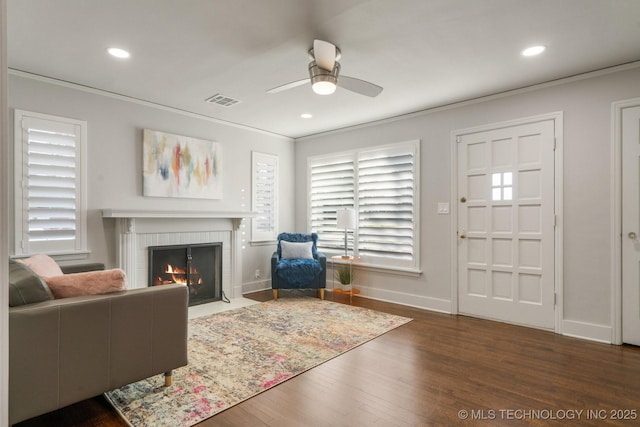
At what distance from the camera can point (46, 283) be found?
6.57 feet

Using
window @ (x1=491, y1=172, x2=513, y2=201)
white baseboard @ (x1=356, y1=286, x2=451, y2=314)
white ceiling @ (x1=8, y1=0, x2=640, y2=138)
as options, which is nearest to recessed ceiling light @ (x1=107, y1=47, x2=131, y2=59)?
white ceiling @ (x1=8, y1=0, x2=640, y2=138)

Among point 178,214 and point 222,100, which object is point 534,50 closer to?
point 222,100

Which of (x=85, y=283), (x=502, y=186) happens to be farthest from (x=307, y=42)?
(x=502, y=186)

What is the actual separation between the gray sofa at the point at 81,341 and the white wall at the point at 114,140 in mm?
1824

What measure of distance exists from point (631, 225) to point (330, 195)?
142 inches

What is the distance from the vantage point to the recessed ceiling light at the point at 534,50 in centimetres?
279

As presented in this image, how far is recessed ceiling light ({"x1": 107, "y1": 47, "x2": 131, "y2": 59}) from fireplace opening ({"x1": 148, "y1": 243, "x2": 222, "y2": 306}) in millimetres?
2170

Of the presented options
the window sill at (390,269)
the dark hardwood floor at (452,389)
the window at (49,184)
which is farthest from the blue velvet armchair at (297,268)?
the window at (49,184)

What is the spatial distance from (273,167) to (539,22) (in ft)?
13.2

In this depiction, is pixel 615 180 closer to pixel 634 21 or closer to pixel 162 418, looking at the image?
pixel 634 21

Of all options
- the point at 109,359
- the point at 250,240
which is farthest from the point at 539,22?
the point at 250,240

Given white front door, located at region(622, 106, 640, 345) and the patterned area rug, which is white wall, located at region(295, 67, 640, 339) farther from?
the patterned area rug

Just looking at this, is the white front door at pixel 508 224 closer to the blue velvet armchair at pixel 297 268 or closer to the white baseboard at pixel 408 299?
the white baseboard at pixel 408 299

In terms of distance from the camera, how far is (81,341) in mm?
1879
